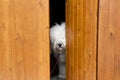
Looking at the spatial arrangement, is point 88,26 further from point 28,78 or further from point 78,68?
point 28,78

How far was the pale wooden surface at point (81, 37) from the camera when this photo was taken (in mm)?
1626

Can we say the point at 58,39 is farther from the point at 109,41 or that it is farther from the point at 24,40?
the point at 109,41

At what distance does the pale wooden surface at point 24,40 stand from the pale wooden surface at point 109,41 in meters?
0.34

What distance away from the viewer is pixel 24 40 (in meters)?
1.70

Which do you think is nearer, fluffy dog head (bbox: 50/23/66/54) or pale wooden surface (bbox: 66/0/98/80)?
pale wooden surface (bbox: 66/0/98/80)

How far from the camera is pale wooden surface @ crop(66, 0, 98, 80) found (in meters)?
1.63

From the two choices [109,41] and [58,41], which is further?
[58,41]

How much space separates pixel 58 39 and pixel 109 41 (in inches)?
15.2

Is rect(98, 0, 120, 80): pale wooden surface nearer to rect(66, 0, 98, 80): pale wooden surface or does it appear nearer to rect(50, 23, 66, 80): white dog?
rect(66, 0, 98, 80): pale wooden surface

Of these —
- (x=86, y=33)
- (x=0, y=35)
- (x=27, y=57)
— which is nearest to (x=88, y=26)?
(x=86, y=33)

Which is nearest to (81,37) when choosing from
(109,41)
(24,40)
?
(109,41)

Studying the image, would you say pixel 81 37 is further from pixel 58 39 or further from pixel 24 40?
pixel 24 40

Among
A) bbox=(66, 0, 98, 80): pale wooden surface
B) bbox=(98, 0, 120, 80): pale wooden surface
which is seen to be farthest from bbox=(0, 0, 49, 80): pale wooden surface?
bbox=(98, 0, 120, 80): pale wooden surface

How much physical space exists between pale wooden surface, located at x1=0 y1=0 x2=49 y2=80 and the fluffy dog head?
168 mm
